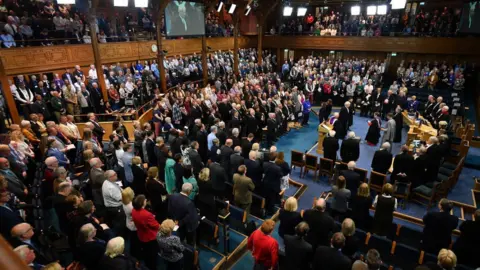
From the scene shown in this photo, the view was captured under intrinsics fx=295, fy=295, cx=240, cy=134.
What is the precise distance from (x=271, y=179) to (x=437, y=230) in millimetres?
2853

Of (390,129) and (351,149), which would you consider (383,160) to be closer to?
(351,149)

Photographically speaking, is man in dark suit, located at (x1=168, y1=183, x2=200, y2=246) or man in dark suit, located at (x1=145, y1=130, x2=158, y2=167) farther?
man in dark suit, located at (x1=145, y1=130, x2=158, y2=167)

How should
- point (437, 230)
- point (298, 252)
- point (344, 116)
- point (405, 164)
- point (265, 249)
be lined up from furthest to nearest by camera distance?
point (344, 116) → point (405, 164) → point (437, 230) → point (265, 249) → point (298, 252)

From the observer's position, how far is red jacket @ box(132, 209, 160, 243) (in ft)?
13.3

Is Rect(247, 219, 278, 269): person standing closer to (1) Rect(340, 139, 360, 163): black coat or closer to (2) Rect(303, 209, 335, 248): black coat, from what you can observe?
(2) Rect(303, 209, 335, 248): black coat

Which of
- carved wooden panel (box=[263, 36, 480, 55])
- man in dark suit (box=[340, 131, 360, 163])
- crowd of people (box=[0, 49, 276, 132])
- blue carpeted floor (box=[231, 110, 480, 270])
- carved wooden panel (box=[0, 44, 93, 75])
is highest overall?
carved wooden panel (box=[263, 36, 480, 55])

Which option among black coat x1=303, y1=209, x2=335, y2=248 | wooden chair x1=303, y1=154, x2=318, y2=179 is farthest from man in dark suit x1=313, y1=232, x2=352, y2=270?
wooden chair x1=303, y1=154, x2=318, y2=179

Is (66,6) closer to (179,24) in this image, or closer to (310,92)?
(179,24)

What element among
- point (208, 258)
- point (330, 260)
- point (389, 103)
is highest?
point (389, 103)

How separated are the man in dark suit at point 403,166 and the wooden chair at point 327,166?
4.77 ft

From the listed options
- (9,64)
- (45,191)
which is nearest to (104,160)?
(45,191)

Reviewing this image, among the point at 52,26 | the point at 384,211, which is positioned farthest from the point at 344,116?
the point at 52,26

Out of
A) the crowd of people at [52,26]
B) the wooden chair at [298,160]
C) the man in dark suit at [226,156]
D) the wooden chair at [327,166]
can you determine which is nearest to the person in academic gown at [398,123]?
the wooden chair at [327,166]

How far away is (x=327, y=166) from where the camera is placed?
305 inches
